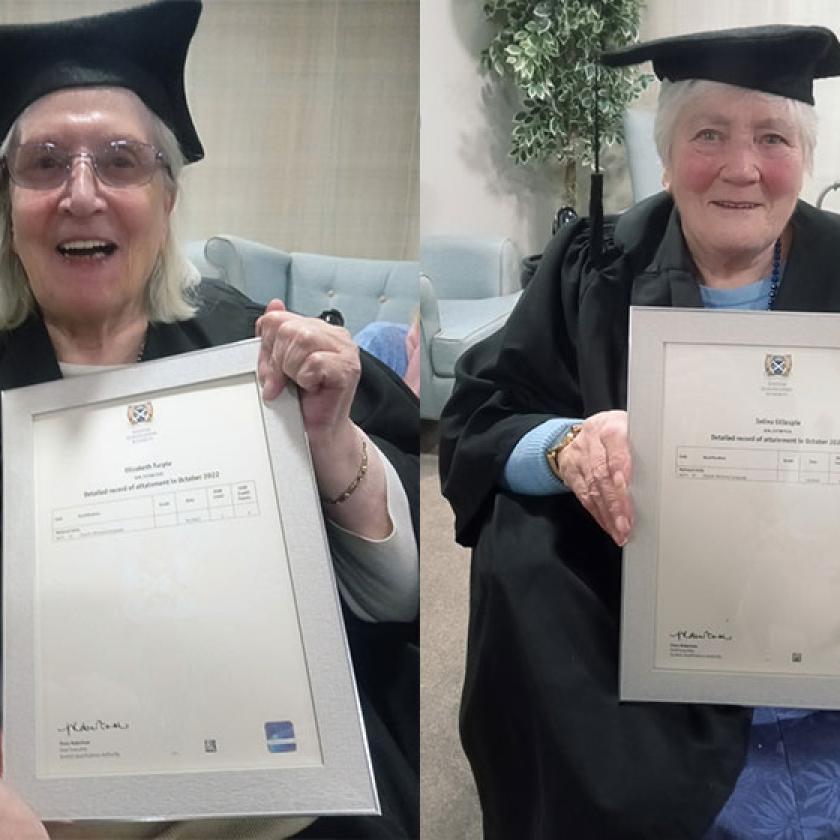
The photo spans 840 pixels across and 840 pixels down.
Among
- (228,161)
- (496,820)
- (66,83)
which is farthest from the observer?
(496,820)

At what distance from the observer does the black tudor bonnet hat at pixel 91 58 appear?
0.83m

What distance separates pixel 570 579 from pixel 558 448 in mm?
145

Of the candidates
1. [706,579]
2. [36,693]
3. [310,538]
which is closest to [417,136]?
[310,538]

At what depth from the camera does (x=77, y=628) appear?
0.89m

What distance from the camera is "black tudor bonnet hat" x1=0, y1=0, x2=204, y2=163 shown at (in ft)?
2.71

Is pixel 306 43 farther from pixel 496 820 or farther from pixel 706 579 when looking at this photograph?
pixel 496 820

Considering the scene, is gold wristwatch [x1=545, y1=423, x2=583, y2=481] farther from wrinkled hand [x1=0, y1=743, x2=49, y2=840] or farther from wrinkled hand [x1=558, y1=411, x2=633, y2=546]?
wrinkled hand [x1=0, y1=743, x2=49, y2=840]

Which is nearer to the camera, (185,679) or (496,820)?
(185,679)

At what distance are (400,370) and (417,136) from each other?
0.27 m

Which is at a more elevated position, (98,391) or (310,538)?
(98,391)
